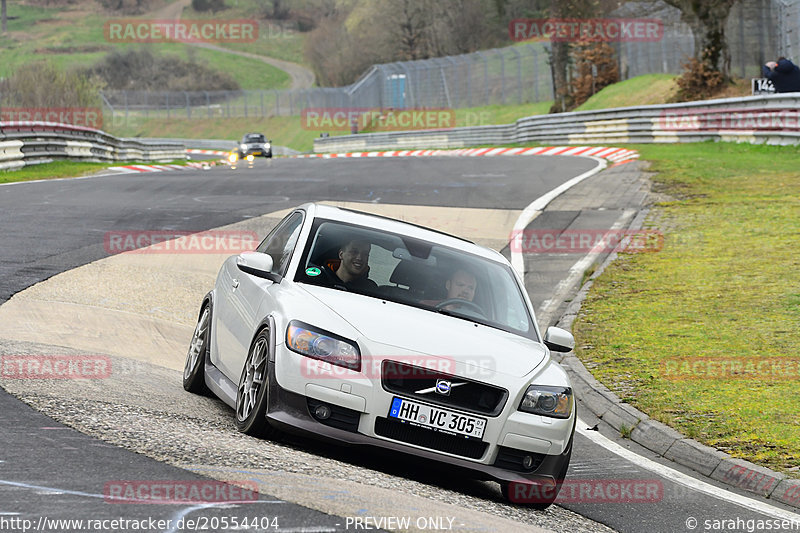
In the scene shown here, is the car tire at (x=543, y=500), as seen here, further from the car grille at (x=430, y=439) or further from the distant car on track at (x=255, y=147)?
the distant car on track at (x=255, y=147)

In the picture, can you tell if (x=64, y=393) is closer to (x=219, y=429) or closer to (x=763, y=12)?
(x=219, y=429)

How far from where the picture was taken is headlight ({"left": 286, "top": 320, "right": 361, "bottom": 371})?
6.06 meters

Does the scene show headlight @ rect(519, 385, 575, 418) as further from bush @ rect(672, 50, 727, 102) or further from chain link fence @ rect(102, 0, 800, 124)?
bush @ rect(672, 50, 727, 102)

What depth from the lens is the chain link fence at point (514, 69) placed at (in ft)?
132

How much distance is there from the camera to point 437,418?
603 centimetres

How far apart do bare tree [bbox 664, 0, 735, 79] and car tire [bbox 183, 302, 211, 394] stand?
33999mm

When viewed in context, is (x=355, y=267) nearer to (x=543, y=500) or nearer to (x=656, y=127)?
(x=543, y=500)

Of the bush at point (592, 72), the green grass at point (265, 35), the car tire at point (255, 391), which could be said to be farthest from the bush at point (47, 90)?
the green grass at point (265, 35)

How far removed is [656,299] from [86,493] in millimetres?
9604

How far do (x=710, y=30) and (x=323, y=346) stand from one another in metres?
35.9

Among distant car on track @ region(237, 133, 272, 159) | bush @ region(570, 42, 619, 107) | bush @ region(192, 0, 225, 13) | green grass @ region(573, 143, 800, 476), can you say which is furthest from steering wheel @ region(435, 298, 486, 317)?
bush @ region(192, 0, 225, 13)

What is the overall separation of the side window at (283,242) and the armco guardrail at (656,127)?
21452mm

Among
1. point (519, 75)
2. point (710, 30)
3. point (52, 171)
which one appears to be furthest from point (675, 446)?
point (519, 75)

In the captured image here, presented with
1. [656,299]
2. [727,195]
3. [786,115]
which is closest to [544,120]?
[786,115]
